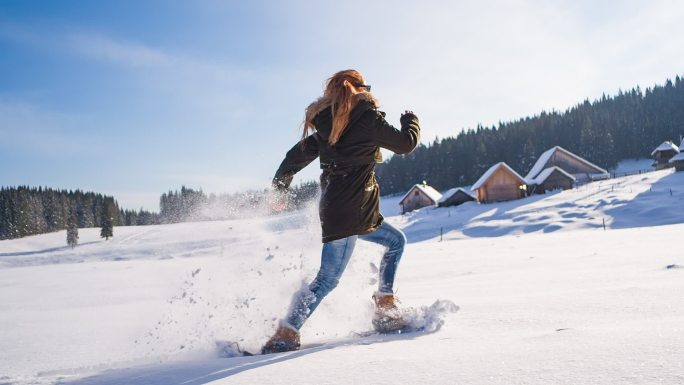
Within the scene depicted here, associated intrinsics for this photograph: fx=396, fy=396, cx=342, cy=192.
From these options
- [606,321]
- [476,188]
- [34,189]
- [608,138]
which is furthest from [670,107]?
[34,189]

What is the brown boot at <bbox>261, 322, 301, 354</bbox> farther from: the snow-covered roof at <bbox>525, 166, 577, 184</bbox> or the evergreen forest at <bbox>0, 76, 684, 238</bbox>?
the evergreen forest at <bbox>0, 76, 684, 238</bbox>

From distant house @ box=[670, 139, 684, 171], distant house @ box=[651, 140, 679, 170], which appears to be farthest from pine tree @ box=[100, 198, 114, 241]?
distant house @ box=[651, 140, 679, 170]

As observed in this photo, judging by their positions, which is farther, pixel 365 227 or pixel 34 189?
pixel 34 189

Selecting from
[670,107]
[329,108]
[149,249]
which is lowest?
[149,249]

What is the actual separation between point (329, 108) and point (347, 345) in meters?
1.55

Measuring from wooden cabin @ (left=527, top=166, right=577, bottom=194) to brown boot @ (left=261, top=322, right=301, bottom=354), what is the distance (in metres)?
51.1

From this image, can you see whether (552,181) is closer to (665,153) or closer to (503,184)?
(503,184)

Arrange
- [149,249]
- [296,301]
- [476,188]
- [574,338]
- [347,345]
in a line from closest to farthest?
[574,338], [347,345], [296,301], [149,249], [476,188]

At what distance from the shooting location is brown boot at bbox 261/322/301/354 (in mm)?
2410

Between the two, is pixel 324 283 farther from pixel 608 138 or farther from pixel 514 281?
pixel 608 138

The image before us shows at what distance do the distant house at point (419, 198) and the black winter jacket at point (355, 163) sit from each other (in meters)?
53.1

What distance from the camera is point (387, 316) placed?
2.72m

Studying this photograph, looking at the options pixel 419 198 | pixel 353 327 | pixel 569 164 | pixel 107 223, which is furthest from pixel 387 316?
pixel 107 223

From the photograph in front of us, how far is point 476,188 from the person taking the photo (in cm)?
4781
